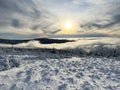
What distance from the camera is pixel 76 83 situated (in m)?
11.4

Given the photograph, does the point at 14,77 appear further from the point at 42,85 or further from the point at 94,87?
the point at 94,87

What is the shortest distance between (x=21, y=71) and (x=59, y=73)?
2473 mm

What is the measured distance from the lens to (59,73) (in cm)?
1332

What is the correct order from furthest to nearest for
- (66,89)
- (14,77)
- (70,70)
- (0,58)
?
(0,58) < (70,70) < (14,77) < (66,89)

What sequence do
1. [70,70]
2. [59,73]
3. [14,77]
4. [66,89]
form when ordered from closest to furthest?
[66,89]
[14,77]
[59,73]
[70,70]

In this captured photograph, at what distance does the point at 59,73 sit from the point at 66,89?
2.82 meters

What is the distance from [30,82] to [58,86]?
1.62 meters

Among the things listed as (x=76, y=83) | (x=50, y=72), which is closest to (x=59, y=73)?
(x=50, y=72)

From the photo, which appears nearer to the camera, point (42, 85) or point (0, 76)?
point (42, 85)

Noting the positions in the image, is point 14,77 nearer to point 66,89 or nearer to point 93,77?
point 66,89

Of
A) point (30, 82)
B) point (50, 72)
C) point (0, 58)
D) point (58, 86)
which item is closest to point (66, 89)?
point (58, 86)

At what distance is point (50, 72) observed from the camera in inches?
527

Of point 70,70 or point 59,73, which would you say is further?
point 70,70

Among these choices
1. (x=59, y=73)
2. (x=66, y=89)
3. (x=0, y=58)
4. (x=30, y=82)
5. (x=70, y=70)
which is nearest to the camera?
(x=66, y=89)
